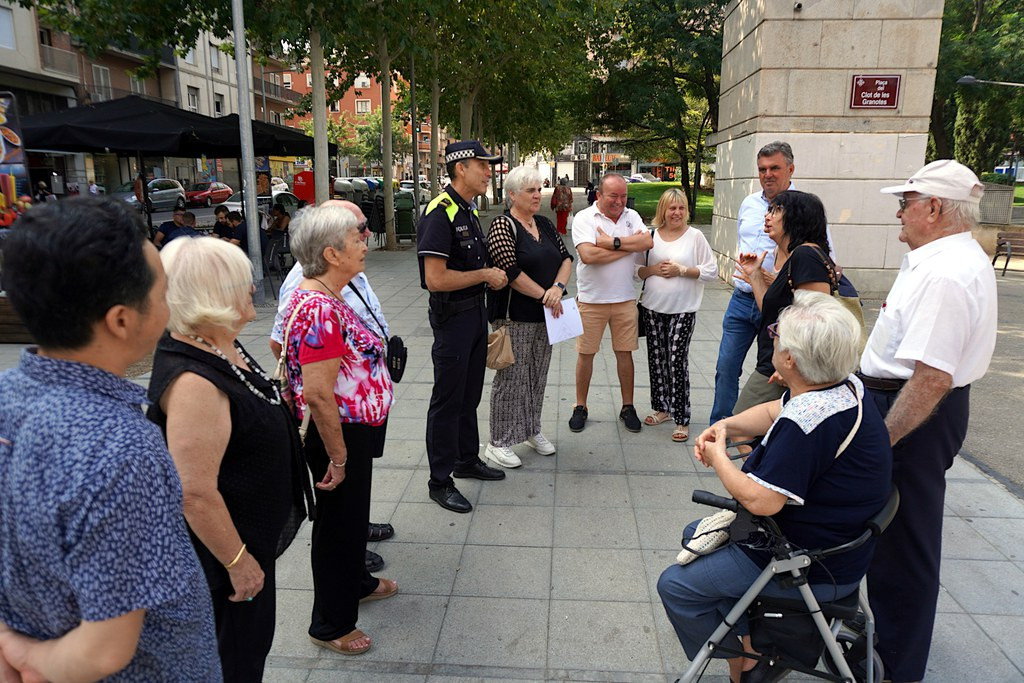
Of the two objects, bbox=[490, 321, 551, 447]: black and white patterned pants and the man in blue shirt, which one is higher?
the man in blue shirt

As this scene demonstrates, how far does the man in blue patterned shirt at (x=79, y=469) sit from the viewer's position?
109 cm

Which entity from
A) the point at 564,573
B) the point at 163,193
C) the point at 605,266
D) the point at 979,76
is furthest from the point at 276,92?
the point at 564,573

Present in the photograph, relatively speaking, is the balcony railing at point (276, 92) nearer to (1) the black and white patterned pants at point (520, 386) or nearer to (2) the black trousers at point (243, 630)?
(1) the black and white patterned pants at point (520, 386)

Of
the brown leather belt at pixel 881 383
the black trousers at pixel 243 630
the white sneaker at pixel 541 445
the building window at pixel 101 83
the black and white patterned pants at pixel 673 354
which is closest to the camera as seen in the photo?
the black trousers at pixel 243 630

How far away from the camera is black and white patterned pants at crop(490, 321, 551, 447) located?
4.45 meters

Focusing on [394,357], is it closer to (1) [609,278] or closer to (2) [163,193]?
(1) [609,278]

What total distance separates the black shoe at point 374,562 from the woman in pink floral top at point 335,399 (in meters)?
0.57

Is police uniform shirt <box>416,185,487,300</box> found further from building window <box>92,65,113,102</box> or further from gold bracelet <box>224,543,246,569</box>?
building window <box>92,65,113,102</box>

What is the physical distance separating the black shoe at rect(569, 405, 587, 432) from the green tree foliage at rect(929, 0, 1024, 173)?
62.6 ft

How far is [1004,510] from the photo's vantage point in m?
3.99

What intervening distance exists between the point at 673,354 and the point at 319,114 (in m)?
9.08

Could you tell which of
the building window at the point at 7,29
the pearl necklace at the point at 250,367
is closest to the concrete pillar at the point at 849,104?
the pearl necklace at the point at 250,367

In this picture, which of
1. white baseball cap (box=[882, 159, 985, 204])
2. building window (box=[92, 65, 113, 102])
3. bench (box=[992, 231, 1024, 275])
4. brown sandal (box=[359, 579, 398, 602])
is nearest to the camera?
white baseball cap (box=[882, 159, 985, 204])

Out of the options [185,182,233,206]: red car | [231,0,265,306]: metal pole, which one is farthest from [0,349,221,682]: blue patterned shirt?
[185,182,233,206]: red car
